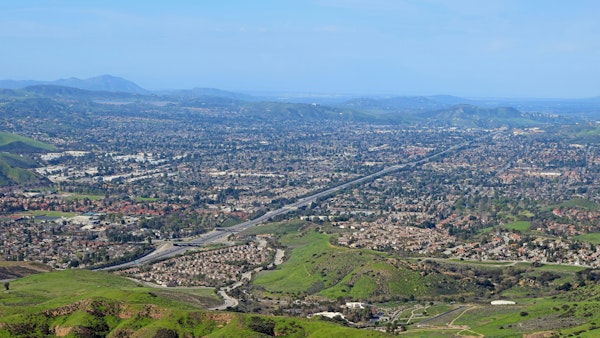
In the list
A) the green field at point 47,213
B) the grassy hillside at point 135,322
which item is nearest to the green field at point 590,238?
the grassy hillside at point 135,322

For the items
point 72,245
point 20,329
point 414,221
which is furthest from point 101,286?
point 414,221

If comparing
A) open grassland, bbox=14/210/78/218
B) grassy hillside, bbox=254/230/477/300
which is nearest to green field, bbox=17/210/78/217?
open grassland, bbox=14/210/78/218

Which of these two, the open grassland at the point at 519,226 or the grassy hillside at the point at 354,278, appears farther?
the open grassland at the point at 519,226

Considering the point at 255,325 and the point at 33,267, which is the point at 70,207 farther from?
the point at 255,325

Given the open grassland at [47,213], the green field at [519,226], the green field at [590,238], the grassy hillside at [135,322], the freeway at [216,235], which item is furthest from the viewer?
the open grassland at [47,213]

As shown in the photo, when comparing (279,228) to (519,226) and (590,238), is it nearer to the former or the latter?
(519,226)

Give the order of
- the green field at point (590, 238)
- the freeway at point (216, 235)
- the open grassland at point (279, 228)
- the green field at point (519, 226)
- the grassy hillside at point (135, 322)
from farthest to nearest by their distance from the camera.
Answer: the open grassland at point (279, 228), the green field at point (519, 226), the green field at point (590, 238), the freeway at point (216, 235), the grassy hillside at point (135, 322)

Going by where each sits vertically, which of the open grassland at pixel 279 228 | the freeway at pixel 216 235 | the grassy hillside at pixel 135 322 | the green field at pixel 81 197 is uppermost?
the grassy hillside at pixel 135 322

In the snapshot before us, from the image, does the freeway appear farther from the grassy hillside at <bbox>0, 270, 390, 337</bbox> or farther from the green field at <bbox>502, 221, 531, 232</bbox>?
the grassy hillside at <bbox>0, 270, 390, 337</bbox>

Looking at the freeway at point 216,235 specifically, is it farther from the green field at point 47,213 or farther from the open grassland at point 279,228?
the green field at point 47,213

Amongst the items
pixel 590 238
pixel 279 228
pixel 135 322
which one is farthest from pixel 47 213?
pixel 590 238

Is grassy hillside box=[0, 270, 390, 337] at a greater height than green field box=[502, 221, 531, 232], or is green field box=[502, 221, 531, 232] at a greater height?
grassy hillside box=[0, 270, 390, 337]
